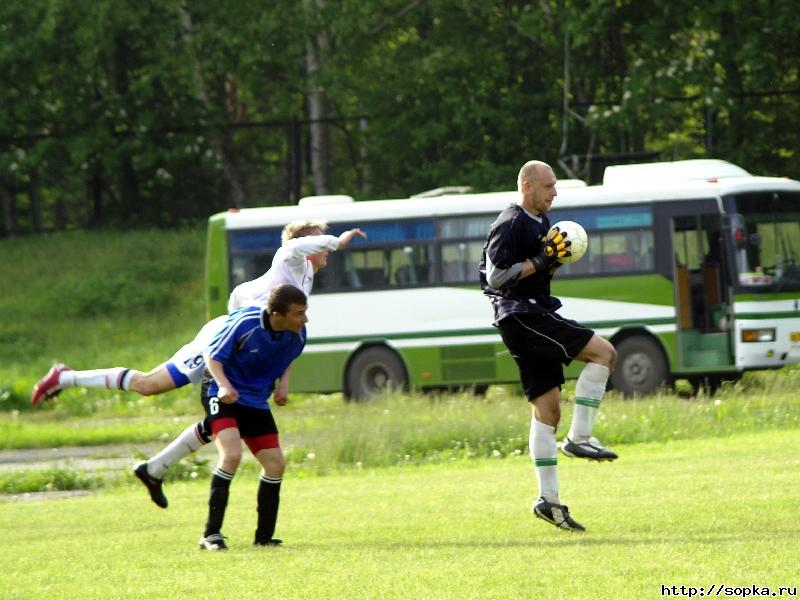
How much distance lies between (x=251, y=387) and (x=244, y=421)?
0.81 ft

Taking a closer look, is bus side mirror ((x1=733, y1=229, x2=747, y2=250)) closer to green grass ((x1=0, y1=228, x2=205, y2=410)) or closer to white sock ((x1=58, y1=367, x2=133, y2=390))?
green grass ((x1=0, y1=228, x2=205, y2=410))

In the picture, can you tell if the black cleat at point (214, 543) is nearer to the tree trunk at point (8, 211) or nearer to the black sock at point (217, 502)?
the black sock at point (217, 502)

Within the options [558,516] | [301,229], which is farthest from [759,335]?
[558,516]

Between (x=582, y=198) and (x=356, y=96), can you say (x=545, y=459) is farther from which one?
(x=356, y=96)

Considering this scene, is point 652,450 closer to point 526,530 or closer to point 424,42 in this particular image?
point 526,530

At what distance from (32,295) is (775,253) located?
16747 millimetres

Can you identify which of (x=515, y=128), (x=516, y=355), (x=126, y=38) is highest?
(x=126, y=38)

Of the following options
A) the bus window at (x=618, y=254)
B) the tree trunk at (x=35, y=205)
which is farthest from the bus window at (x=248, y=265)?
the tree trunk at (x=35, y=205)

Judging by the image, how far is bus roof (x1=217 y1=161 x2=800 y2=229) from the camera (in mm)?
23906

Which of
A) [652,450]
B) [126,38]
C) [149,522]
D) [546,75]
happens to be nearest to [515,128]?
[546,75]

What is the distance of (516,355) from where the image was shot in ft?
31.4

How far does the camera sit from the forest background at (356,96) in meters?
31.6

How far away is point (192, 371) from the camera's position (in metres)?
10.4

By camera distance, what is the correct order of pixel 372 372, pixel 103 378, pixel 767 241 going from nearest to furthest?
pixel 103 378, pixel 767 241, pixel 372 372
